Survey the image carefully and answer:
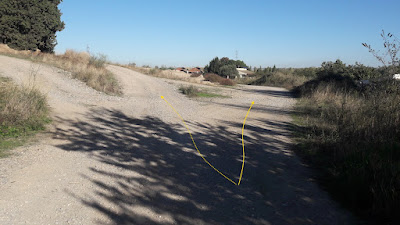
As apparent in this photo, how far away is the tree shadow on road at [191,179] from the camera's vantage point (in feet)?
13.6

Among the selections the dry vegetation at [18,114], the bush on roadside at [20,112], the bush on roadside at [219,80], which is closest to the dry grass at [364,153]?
the dry vegetation at [18,114]

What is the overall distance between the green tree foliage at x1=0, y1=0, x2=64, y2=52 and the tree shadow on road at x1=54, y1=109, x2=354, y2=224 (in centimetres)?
2503

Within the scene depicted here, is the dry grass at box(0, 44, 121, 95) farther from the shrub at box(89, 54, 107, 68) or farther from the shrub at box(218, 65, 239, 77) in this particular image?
the shrub at box(218, 65, 239, 77)

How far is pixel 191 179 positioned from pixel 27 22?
1189 inches

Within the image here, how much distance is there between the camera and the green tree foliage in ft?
93.8

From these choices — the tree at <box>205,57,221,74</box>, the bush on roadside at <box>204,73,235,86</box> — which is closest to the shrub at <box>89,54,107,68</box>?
the bush on roadside at <box>204,73,235,86</box>

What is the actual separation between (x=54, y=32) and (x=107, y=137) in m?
30.2

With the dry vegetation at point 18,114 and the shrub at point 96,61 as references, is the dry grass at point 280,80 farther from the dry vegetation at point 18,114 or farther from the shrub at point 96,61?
the dry vegetation at point 18,114

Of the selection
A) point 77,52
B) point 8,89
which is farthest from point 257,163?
point 77,52

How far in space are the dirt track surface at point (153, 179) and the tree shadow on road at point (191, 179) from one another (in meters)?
0.01

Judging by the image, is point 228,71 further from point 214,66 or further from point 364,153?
point 364,153

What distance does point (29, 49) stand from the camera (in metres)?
31.0

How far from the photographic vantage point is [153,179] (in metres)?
5.29

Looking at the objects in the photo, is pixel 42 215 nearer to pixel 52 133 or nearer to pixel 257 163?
pixel 257 163
